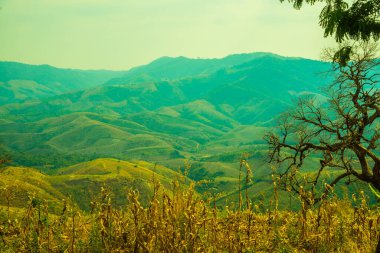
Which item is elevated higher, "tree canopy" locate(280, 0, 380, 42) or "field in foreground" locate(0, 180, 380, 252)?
"tree canopy" locate(280, 0, 380, 42)

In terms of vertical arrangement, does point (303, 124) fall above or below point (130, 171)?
above

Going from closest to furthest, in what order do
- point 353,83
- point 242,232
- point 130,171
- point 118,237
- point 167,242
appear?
point 167,242
point 118,237
point 242,232
point 353,83
point 130,171

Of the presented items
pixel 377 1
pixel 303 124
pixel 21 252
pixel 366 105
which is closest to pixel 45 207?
pixel 21 252

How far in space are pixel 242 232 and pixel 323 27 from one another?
11.6 ft

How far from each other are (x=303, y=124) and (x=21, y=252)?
19441mm

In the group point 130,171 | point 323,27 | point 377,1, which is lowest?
point 130,171

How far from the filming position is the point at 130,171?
163m

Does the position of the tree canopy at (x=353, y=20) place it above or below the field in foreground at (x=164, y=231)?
above

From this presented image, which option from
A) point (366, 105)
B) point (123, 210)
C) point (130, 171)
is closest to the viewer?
point (123, 210)

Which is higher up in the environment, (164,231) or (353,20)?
(353,20)

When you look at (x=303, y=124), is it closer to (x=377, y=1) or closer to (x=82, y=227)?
(x=377, y=1)

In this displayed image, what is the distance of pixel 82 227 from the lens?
5.25 m

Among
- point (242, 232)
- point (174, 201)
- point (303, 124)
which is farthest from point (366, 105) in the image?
point (174, 201)

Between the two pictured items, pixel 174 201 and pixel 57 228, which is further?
pixel 57 228
